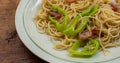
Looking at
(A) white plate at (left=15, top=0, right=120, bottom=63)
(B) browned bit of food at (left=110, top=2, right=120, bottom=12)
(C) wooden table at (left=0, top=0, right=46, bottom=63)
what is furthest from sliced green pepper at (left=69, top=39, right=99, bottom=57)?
(B) browned bit of food at (left=110, top=2, right=120, bottom=12)

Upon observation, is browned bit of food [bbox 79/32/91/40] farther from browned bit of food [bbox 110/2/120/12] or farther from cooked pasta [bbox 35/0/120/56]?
browned bit of food [bbox 110/2/120/12]

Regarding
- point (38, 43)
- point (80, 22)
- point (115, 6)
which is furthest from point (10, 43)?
point (115, 6)

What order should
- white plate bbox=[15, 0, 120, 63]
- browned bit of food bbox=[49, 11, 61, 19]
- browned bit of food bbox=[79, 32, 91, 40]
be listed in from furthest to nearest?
browned bit of food bbox=[49, 11, 61, 19] < browned bit of food bbox=[79, 32, 91, 40] < white plate bbox=[15, 0, 120, 63]

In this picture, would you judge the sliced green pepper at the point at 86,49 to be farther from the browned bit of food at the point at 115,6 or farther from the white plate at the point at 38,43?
the browned bit of food at the point at 115,6

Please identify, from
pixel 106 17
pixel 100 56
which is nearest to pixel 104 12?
pixel 106 17

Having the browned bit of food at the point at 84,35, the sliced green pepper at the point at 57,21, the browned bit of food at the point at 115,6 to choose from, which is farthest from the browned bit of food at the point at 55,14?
the browned bit of food at the point at 115,6

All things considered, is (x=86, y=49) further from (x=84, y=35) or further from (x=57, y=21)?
(x=57, y=21)
